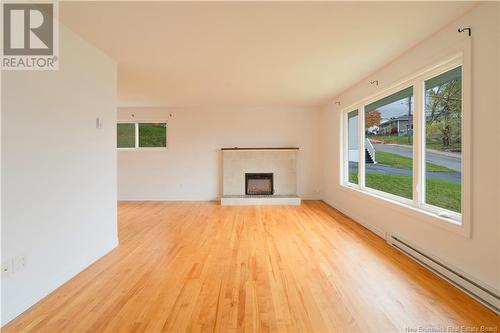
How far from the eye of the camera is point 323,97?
17.7ft

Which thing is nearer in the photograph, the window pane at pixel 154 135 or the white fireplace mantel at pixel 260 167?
the white fireplace mantel at pixel 260 167

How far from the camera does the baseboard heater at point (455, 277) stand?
1.84m

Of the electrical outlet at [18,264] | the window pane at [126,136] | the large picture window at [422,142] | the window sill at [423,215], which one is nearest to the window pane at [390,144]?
the large picture window at [422,142]

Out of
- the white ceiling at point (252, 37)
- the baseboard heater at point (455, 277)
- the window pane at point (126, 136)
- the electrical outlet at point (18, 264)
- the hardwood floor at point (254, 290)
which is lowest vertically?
the hardwood floor at point (254, 290)

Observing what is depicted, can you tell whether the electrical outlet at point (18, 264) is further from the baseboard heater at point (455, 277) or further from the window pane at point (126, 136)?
the window pane at point (126, 136)

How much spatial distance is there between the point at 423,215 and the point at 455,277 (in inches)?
24.5

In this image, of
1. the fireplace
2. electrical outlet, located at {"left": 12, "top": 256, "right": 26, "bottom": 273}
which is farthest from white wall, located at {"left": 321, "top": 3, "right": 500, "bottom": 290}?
the fireplace

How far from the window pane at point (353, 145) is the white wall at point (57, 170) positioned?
4.12 meters

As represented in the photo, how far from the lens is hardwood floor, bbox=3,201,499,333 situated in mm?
1698

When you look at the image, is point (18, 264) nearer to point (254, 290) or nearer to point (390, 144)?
point (254, 290)

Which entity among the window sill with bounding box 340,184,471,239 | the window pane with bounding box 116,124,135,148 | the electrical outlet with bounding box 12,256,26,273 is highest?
the window pane with bounding box 116,124,135,148

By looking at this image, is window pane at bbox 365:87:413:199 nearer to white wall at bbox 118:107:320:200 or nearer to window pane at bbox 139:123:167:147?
white wall at bbox 118:107:320:200

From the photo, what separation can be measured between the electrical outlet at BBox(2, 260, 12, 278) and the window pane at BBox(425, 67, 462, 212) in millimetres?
3815

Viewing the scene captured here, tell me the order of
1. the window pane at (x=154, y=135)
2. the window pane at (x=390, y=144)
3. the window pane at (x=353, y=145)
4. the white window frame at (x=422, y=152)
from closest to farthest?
the white window frame at (x=422, y=152)
the window pane at (x=390, y=144)
the window pane at (x=353, y=145)
the window pane at (x=154, y=135)
